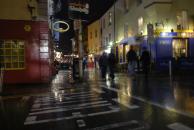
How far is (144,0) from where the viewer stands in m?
33.0

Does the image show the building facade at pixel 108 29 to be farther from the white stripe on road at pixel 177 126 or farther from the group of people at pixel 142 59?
the white stripe on road at pixel 177 126

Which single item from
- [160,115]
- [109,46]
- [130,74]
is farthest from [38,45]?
[109,46]

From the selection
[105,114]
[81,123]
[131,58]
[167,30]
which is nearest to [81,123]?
[81,123]

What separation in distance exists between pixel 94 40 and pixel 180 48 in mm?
33928

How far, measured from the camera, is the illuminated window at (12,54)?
20.8 meters

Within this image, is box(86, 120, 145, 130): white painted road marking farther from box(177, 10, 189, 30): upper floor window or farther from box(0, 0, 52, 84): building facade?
box(177, 10, 189, 30): upper floor window

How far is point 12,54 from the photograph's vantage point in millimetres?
20984

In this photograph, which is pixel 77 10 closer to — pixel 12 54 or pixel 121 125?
pixel 12 54

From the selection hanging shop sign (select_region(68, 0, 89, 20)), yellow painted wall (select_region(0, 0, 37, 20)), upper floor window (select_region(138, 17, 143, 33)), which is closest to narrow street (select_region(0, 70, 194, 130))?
yellow painted wall (select_region(0, 0, 37, 20))

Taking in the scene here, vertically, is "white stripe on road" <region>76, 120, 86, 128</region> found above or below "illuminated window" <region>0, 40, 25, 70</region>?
below

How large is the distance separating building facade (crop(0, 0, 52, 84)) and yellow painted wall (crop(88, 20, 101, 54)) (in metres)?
38.7

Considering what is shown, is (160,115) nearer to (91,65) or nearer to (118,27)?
(118,27)

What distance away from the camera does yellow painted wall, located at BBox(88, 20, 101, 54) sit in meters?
60.5

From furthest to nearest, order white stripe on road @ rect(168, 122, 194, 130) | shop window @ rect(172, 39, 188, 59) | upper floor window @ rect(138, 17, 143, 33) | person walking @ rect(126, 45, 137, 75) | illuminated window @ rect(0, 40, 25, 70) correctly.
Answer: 1. upper floor window @ rect(138, 17, 143, 33)
2. shop window @ rect(172, 39, 188, 59)
3. person walking @ rect(126, 45, 137, 75)
4. illuminated window @ rect(0, 40, 25, 70)
5. white stripe on road @ rect(168, 122, 194, 130)
